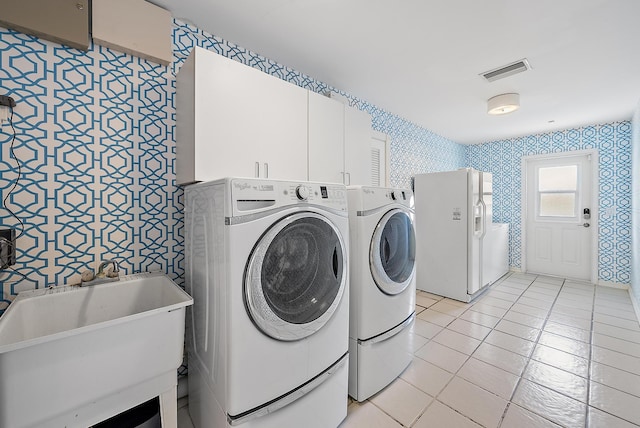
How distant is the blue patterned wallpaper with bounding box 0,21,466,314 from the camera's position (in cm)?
122

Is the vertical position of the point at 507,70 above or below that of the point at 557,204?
above

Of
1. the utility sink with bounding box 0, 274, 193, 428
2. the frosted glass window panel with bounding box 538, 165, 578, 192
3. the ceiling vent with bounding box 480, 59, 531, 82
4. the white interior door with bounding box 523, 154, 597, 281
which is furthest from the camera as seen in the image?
the frosted glass window panel with bounding box 538, 165, 578, 192

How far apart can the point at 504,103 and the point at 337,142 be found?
2.04 metres

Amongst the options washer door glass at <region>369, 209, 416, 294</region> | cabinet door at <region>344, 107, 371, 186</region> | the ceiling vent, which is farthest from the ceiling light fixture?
washer door glass at <region>369, 209, 416, 294</region>

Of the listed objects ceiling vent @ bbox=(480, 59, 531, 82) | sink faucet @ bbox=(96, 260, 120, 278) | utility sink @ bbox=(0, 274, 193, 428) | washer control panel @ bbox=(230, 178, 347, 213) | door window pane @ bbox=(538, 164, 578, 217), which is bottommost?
utility sink @ bbox=(0, 274, 193, 428)

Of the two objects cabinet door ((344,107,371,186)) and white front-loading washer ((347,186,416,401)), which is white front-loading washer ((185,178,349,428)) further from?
cabinet door ((344,107,371,186))

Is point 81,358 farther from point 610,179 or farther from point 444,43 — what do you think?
point 610,179

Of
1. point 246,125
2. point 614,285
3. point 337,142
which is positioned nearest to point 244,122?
point 246,125

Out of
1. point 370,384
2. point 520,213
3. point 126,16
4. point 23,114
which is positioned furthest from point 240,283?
point 520,213

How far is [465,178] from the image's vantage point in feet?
10.4

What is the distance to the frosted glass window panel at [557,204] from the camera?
4.21m

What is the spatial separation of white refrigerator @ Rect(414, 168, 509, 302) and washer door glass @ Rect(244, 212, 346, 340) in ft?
7.88

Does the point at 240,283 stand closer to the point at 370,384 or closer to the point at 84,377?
the point at 84,377

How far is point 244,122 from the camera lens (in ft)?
5.03
